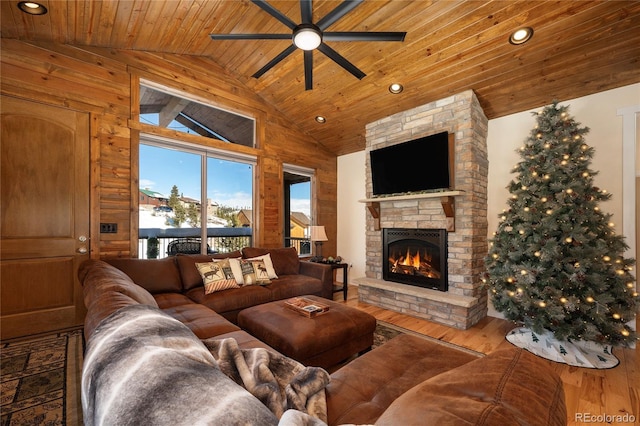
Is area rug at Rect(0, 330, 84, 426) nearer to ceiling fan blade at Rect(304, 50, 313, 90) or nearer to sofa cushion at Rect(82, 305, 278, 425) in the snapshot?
sofa cushion at Rect(82, 305, 278, 425)

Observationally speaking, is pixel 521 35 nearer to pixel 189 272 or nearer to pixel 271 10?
pixel 271 10

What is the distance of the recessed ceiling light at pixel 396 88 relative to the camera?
141 inches

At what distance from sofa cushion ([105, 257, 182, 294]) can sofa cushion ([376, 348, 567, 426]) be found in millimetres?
3142

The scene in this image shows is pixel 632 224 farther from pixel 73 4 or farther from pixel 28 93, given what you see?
pixel 28 93

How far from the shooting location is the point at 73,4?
2428 millimetres

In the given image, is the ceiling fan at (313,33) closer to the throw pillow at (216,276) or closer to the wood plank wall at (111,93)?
the wood plank wall at (111,93)

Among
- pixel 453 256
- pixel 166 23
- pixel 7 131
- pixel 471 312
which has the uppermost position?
pixel 166 23

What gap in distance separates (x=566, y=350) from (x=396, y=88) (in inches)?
135

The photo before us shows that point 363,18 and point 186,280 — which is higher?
point 363,18

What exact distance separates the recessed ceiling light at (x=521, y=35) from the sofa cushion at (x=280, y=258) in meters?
3.69

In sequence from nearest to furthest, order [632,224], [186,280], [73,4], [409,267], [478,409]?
1. [478,409]
2. [73,4]
3. [632,224]
4. [186,280]
5. [409,267]

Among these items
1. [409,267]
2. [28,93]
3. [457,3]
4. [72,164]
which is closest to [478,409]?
[457,3]

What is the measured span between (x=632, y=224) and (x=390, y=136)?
115 inches

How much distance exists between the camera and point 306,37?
7.11 ft
